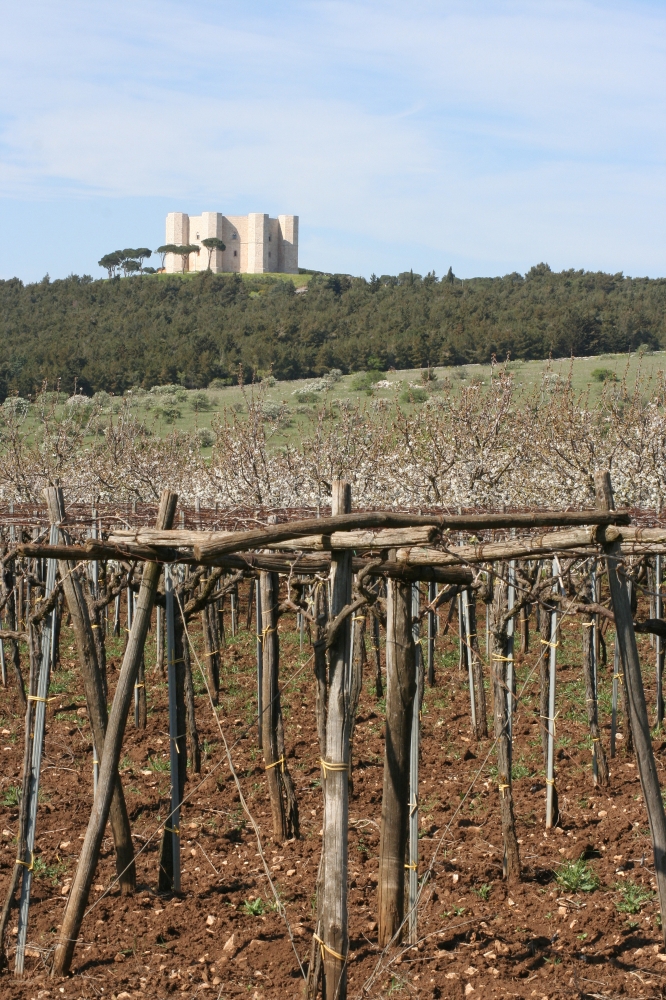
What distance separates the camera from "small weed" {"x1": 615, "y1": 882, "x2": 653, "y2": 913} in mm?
6219

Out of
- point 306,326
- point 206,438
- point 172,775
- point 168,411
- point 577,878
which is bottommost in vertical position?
point 577,878

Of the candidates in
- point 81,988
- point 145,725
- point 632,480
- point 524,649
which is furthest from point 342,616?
point 632,480

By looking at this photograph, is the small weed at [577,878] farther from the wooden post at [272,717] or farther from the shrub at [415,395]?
the shrub at [415,395]

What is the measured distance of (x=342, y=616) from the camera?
4535 mm

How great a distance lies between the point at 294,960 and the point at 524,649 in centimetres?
909

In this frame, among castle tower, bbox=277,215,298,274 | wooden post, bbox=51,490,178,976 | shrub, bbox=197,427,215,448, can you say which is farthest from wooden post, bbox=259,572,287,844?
castle tower, bbox=277,215,298,274

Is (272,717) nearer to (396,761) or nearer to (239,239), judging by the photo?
(396,761)

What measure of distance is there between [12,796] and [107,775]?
3732mm

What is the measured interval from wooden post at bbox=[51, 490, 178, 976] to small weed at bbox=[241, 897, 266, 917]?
1.26 metres

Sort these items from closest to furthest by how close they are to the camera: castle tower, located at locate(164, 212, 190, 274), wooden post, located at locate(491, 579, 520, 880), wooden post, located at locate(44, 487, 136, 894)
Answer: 1. wooden post, located at locate(44, 487, 136, 894)
2. wooden post, located at locate(491, 579, 520, 880)
3. castle tower, located at locate(164, 212, 190, 274)

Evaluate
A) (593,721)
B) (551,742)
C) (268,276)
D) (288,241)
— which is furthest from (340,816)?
(288,241)

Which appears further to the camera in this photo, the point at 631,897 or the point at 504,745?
the point at 504,745

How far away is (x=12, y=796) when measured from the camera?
29.1 ft

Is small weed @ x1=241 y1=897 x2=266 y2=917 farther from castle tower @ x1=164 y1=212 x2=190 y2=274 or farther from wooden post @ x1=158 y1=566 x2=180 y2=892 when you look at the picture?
castle tower @ x1=164 y1=212 x2=190 y2=274
